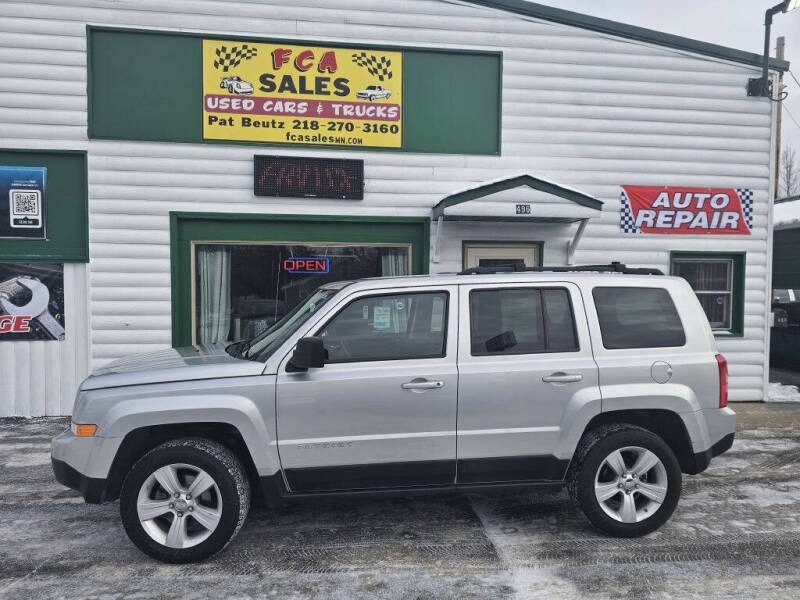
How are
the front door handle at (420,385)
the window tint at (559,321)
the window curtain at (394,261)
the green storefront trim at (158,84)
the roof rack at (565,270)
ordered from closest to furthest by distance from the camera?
the front door handle at (420,385) < the window tint at (559,321) < the roof rack at (565,270) < the green storefront trim at (158,84) < the window curtain at (394,261)

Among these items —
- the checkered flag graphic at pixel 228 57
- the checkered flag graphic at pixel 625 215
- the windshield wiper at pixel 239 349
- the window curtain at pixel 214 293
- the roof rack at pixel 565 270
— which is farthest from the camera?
the checkered flag graphic at pixel 625 215

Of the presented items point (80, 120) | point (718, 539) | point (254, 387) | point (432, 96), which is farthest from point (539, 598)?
point (80, 120)

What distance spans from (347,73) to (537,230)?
134 inches

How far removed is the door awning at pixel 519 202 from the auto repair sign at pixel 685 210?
1.02 metres

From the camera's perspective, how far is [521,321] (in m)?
4.35

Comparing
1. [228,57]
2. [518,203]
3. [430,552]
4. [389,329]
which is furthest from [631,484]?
[228,57]

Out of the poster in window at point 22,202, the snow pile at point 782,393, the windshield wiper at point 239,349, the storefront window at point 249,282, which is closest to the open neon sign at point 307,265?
the storefront window at point 249,282

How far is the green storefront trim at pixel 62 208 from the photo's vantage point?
778 centimetres

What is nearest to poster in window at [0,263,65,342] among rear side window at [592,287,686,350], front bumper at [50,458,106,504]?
front bumper at [50,458,106,504]

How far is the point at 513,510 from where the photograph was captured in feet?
16.0

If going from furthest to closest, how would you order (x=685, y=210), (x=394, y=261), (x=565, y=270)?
(x=685, y=210) → (x=394, y=261) → (x=565, y=270)

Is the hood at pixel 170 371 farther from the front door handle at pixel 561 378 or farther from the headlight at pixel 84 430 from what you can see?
the front door handle at pixel 561 378

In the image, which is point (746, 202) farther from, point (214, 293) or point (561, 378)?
point (214, 293)

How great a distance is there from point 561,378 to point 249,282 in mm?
5191
